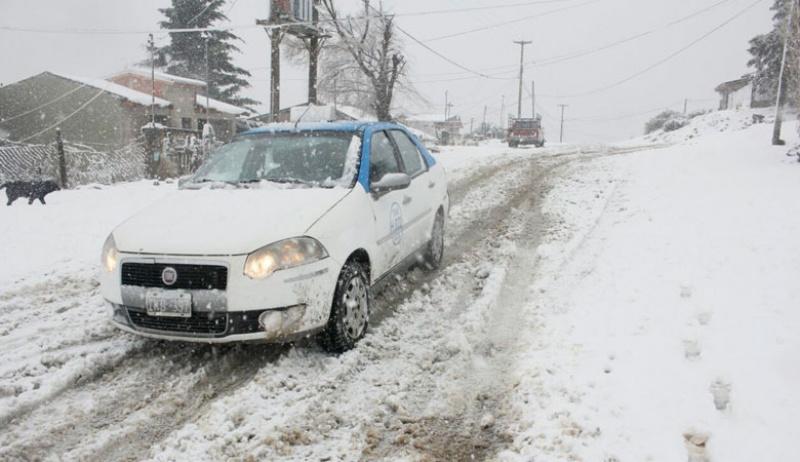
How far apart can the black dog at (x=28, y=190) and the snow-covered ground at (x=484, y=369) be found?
14.1ft

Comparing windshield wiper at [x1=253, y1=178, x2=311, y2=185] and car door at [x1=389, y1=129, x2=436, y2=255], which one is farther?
car door at [x1=389, y1=129, x2=436, y2=255]

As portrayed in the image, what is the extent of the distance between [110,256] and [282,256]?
1251 mm

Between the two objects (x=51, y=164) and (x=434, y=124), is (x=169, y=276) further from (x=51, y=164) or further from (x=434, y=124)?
(x=434, y=124)

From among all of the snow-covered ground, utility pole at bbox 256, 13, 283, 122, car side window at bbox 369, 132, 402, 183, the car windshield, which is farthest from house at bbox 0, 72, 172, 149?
car side window at bbox 369, 132, 402, 183

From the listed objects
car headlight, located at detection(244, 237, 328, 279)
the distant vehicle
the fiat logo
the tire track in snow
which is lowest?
the tire track in snow

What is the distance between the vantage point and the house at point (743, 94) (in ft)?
142

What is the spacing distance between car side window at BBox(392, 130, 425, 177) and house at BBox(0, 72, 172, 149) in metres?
25.5

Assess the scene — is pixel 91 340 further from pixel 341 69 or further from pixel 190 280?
pixel 341 69

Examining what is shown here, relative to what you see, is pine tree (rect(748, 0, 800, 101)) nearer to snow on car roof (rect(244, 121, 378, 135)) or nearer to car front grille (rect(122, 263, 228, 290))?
snow on car roof (rect(244, 121, 378, 135))

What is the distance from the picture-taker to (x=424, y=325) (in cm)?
454

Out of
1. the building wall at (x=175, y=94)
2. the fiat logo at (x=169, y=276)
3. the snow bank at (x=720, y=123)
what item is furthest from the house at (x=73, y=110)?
the snow bank at (x=720, y=123)

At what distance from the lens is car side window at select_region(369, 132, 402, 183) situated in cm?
462

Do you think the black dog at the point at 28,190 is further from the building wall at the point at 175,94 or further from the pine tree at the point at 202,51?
the pine tree at the point at 202,51

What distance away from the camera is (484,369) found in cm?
370
